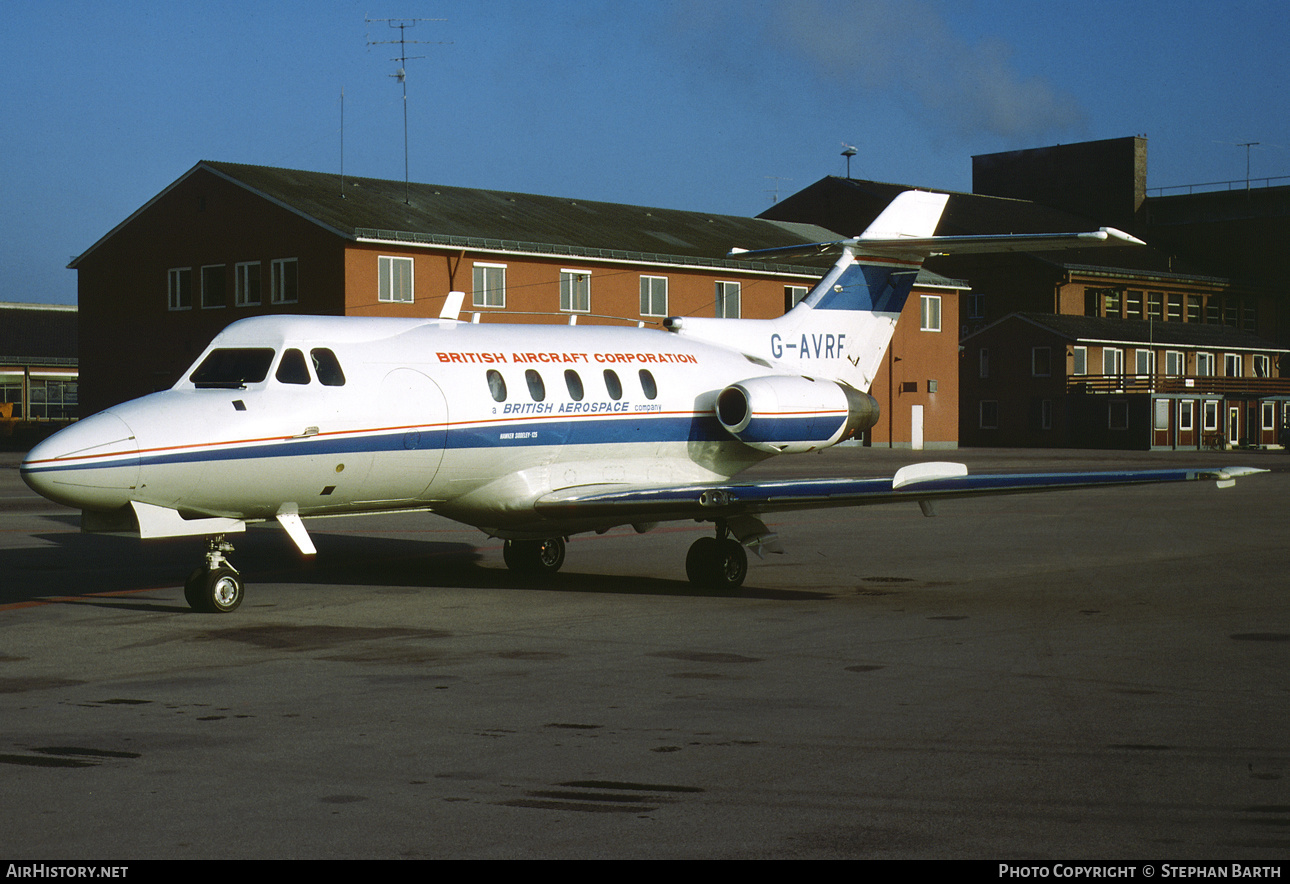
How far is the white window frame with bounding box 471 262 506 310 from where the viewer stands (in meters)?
47.7

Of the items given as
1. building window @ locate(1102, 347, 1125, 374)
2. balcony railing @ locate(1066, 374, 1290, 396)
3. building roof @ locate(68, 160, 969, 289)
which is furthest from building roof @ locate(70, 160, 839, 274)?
building window @ locate(1102, 347, 1125, 374)

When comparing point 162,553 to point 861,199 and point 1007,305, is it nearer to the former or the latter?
point 861,199

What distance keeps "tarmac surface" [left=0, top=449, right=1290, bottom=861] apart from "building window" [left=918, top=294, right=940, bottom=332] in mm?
46236

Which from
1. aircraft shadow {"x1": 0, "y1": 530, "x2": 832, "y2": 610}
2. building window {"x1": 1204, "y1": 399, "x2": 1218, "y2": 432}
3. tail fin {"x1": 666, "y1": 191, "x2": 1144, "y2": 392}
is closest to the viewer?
aircraft shadow {"x1": 0, "y1": 530, "x2": 832, "y2": 610}

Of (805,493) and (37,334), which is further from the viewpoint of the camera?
(37,334)

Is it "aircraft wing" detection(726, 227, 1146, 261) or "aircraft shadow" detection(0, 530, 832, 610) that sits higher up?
"aircraft wing" detection(726, 227, 1146, 261)

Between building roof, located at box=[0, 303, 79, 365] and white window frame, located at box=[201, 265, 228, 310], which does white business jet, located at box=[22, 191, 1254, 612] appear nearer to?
white window frame, located at box=[201, 265, 228, 310]

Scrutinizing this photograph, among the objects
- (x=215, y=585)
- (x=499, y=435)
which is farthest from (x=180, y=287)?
(x=215, y=585)

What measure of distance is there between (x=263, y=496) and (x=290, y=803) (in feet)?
24.1

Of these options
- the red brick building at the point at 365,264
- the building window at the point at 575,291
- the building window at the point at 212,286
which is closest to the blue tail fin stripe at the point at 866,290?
the red brick building at the point at 365,264

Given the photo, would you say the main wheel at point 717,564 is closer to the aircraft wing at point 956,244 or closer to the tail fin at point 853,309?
the tail fin at point 853,309

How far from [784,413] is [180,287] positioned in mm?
39465

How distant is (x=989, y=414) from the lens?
7762 centimetres

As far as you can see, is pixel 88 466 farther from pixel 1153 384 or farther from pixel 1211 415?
pixel 1211 415
